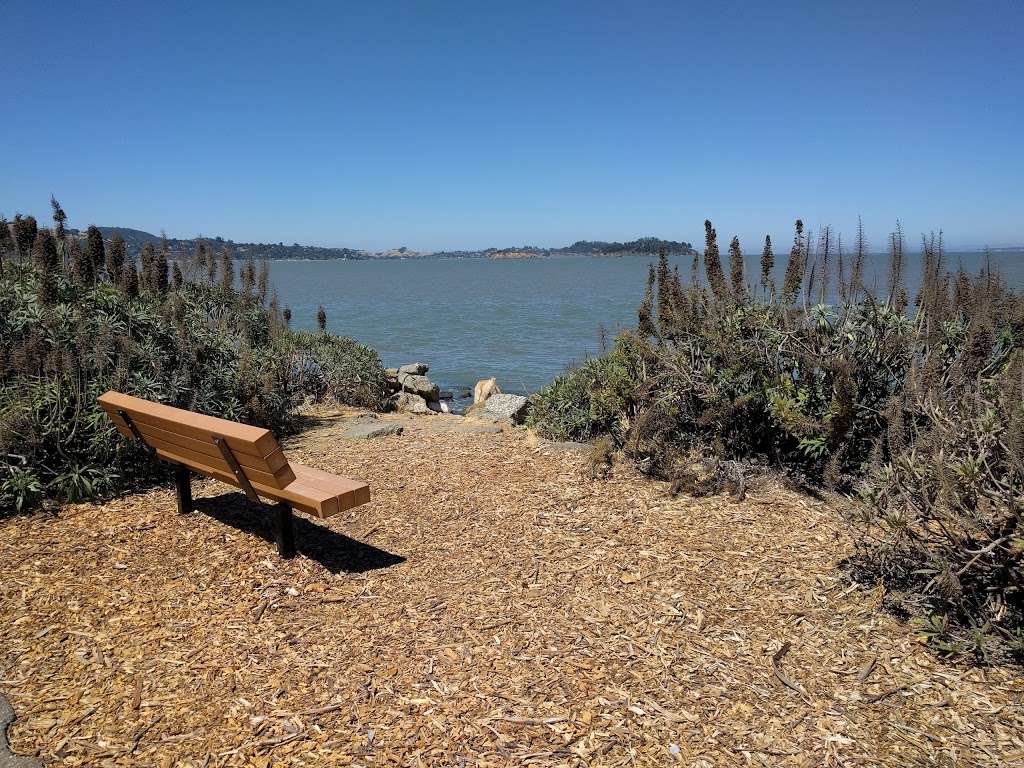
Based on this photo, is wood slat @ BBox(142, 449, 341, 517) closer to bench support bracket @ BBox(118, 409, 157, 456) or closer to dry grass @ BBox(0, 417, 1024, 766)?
dry grass @ BBox(0, 417, 1024, 766)

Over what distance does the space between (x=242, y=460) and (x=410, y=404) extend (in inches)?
293

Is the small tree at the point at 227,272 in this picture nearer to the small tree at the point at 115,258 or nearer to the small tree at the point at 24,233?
the small tree at the point at 115,258

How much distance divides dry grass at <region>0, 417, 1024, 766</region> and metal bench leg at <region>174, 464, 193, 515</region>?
0.11 metres

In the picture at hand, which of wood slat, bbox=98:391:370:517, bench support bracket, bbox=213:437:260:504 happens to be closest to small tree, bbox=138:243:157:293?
wood slat, bbox=98:391:370:517

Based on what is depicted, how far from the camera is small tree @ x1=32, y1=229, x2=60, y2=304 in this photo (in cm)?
617

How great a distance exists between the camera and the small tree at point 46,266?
20.2ft

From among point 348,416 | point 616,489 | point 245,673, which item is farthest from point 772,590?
point 348,416

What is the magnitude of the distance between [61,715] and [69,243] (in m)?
6.80

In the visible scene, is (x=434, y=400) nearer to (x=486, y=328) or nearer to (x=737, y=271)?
(x=737, y=271)

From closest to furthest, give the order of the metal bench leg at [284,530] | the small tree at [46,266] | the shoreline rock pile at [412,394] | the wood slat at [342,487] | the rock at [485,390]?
the wood slat at [342,487]
the metal bench leg at [284,530]
the small tree at [46,266]
the shoreline rock pile at [412,394]
the rock at [485,390]

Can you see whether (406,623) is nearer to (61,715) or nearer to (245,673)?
(245,673)

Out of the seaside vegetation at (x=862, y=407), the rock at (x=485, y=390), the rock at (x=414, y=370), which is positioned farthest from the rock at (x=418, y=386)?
the seaside vegetation at (x=862, y=407)

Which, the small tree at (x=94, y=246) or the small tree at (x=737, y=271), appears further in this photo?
the small tree at (x=94, y=246)

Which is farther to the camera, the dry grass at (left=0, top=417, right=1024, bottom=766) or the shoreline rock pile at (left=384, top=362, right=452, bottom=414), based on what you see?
the shoreline rock pile at (left=384, top=362, right=452, bottom=414)
